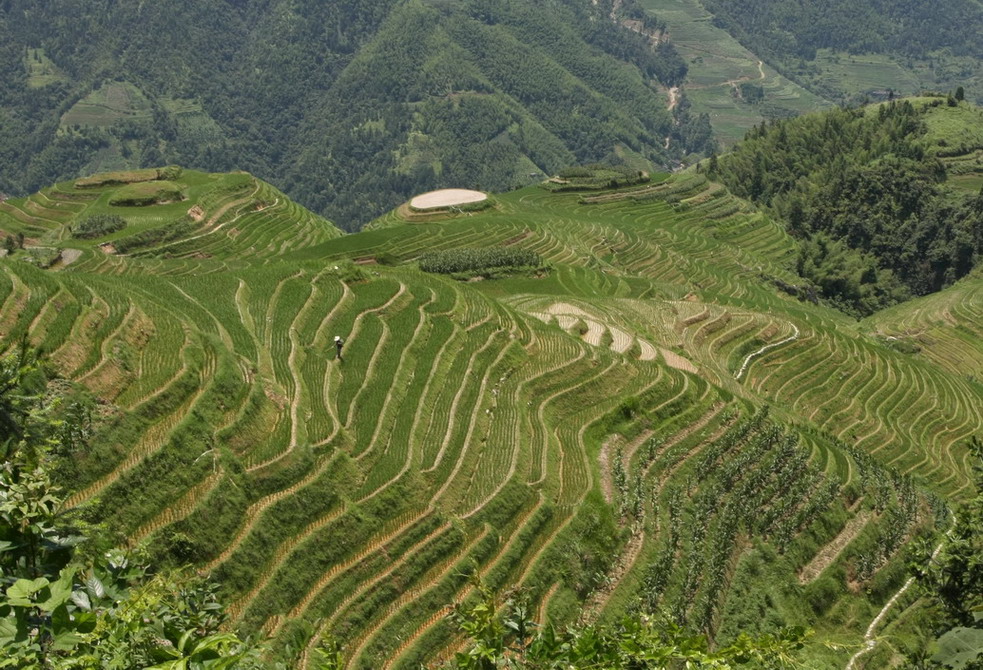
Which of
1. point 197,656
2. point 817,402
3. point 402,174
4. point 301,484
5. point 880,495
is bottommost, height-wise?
point 402,174

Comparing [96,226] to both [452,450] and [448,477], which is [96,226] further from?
[448,477]

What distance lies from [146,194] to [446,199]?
1044 inches

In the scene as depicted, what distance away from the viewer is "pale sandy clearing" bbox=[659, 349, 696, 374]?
30.8 meters

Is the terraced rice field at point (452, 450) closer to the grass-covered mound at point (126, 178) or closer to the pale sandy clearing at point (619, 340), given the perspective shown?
the pale sandy clearing at point (619, 340)

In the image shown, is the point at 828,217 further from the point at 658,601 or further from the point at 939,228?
the point at 658,601

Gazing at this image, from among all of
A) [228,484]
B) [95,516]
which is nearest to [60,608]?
[95,516]

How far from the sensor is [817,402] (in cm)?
3456

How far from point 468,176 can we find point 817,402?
13654 cm

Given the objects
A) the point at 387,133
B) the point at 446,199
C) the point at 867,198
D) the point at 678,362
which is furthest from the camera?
the point at 387,133

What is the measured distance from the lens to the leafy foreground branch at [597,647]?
5.12 metres

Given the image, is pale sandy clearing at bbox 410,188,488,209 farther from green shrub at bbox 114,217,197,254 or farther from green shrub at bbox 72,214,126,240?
green shrub at bbox 72,214,126,240

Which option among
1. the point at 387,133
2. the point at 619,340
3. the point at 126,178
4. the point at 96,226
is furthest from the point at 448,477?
the point at 387,133

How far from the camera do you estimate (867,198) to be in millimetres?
80250

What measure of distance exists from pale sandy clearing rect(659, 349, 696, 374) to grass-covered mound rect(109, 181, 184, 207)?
138 ft
